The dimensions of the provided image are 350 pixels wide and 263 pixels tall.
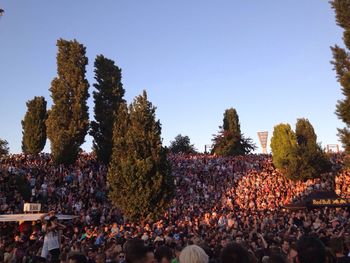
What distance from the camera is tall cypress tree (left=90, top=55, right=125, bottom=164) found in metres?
38.5

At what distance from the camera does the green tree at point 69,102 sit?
37.5 m

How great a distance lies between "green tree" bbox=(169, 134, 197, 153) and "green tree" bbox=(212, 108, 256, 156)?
10.5 metres

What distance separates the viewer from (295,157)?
138ft

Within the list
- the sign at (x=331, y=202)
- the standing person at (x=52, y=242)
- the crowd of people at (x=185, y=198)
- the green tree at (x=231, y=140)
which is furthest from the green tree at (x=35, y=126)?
the standing person at (x=52, y=242)

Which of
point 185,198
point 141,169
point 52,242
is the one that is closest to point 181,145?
point 185,198

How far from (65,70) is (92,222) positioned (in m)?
19.3

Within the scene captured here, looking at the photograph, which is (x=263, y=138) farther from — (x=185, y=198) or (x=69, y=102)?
(x=69, y=102)

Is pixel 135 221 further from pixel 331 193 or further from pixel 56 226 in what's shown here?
pixel 56 226

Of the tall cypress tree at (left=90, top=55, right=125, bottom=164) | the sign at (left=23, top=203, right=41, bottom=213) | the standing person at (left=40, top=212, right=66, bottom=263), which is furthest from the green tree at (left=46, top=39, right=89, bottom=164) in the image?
the standing person at (left=40, top=212, right=66, bottom=263)

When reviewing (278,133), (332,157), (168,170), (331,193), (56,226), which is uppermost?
(278,133)

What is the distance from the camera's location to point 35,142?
53719 millimetres

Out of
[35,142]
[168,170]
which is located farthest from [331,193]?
[35,142]

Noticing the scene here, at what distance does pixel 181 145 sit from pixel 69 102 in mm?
40844

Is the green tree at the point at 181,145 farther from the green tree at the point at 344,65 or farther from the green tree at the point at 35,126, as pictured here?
the green tree at the point at 344,65
